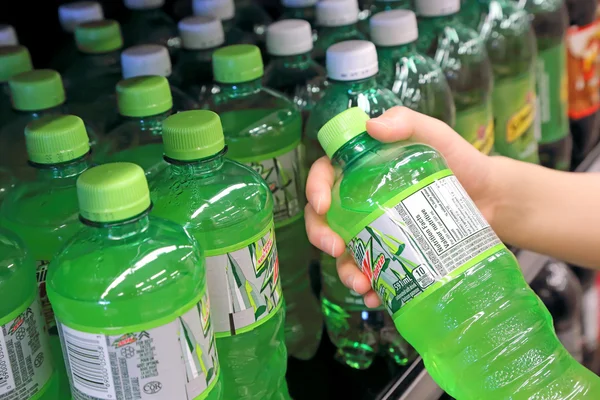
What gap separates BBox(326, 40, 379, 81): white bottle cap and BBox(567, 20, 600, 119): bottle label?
0.92 metres

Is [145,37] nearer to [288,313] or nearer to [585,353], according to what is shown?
[288,313]

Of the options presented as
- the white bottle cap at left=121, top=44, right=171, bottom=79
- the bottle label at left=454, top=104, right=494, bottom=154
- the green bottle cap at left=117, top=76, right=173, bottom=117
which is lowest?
the bottle label at left=454, top=104, right=494, bottom=154

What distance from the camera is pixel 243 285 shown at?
39.6 inches

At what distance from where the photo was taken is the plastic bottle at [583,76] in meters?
1.97

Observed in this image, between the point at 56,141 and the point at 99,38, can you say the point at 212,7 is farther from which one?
the point at 56,141

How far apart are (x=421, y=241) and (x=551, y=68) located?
1048 millimetres

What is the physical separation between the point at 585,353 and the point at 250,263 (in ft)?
5.29

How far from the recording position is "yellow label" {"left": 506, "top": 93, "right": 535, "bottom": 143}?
1.66 meters

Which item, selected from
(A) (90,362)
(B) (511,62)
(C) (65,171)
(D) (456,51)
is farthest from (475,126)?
(A) (90,362)

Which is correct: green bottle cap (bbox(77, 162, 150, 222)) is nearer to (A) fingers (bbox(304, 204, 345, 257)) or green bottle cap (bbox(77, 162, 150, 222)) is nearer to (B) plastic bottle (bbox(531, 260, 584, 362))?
(A) fingers (bbox(304, 204, 345, 257))

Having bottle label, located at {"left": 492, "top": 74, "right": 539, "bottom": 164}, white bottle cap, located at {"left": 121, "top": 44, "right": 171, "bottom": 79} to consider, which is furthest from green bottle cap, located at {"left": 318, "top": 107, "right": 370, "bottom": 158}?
bottle label, located at {"left": 492, "top": 74, "right": 539, "bottom": 164}

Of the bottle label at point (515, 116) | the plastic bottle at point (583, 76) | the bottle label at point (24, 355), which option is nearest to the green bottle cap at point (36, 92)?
the bottle label at point (24, 355)

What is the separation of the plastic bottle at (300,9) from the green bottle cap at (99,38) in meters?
0.41

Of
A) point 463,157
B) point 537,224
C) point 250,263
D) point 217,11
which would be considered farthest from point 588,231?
point 217,11
